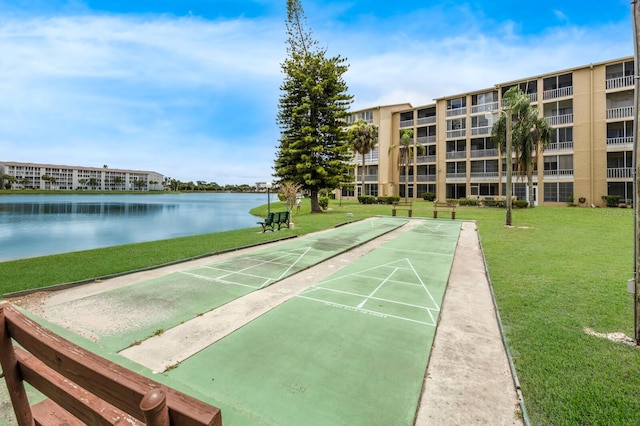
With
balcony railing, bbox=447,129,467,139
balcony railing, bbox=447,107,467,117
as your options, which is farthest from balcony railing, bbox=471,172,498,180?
balcony railing, bbox=447,107,467,117

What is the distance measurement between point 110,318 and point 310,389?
383cm

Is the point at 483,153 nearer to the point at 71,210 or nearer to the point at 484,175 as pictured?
the point at 484,175

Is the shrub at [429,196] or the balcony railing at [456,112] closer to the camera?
the balcony railing at [456,112]

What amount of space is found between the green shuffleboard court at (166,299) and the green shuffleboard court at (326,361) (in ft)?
4.16

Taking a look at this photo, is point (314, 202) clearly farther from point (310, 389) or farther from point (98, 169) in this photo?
point (98, 169)

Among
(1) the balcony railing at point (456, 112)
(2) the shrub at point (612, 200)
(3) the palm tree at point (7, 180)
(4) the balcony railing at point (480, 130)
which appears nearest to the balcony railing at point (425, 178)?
(4) the balcony railing at point (480, 130)

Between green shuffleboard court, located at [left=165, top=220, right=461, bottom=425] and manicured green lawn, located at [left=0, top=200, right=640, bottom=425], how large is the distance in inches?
48.6

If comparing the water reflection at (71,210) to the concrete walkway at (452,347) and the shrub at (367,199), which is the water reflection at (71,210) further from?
the concrete walkway at (452,347)

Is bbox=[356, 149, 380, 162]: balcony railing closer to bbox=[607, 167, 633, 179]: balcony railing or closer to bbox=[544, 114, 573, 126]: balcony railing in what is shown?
bbox=[544, 114, 573, 126]: balcony railing

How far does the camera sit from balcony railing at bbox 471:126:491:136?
38625 mm

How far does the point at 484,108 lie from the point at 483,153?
5.96 metres

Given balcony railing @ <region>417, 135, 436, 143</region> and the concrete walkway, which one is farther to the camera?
balcony railing @ <region>417, 135, 436, 143</region>

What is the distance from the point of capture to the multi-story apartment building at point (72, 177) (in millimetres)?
116488

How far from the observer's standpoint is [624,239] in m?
12.2
